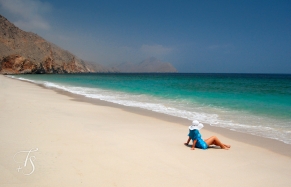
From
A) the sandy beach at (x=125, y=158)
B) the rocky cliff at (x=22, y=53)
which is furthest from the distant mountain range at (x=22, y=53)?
the sandy beach at (x=125, y=158)

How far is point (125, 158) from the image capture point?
4031mm

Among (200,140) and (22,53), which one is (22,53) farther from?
(200,140)

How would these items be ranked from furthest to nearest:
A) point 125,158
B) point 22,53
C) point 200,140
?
point 22,53, point 200,140, point 125,158

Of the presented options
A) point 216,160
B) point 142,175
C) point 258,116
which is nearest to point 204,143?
point 216,160

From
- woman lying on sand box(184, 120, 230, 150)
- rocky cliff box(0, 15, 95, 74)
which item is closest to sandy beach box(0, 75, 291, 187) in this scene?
woman lying on sand box(184, 120, 230, 150)

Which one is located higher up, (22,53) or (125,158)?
(22,53)

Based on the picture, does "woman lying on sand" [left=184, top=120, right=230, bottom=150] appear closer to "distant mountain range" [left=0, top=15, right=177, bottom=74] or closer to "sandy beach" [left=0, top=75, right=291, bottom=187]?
"sandy beach" [left=0, top=75, right=291, bottom=187]

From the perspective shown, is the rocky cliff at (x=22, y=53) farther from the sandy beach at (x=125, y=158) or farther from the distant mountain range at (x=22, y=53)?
the sandy beach at (x=125, y=158)

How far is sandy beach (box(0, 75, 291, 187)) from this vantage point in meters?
3.22

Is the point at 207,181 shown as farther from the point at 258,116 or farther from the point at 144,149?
the point at 258,116

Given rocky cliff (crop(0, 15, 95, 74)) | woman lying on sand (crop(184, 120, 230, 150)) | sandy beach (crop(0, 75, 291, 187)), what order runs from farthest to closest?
rocky cliff (crop(0, 15, 95, 74)) < woman lying on sand (crop(184, 120, 230, 150)) < sandy beach (crop(0, 75, 291, 187))

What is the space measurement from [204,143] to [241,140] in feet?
4.94

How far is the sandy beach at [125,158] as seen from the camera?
322 cm

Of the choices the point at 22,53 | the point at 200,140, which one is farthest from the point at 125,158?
the point at 22,53
